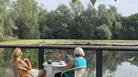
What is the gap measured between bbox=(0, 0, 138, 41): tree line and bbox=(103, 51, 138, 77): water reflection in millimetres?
48087

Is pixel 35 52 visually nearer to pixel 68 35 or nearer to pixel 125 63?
pixel 125 63

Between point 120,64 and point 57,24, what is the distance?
6373 centimetres

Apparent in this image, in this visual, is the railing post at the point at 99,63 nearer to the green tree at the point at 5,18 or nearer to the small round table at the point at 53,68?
the small round table at the point at 53,68

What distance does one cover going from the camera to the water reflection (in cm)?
564

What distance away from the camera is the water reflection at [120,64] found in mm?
5641

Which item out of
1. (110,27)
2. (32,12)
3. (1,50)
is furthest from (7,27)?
(1,50)

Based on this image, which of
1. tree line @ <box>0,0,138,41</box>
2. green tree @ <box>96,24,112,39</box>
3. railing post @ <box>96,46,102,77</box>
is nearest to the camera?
railing post @ <box>96,46,102,77</box>

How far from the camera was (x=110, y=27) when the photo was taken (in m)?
58.8

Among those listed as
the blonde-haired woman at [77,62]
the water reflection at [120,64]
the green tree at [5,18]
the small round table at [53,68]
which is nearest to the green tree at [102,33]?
the green tree at [5,18]

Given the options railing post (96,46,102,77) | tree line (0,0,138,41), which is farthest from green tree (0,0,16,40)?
railing post (96,46,102,77)

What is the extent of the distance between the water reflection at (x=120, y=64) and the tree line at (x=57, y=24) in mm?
48087

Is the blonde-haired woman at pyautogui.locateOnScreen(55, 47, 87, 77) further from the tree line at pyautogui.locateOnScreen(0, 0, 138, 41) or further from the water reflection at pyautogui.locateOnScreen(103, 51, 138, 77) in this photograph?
the tree line at pyautogui.locateOnScreen(0, 0, 138, 41)

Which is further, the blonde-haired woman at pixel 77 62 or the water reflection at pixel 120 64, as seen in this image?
the water reflection at pixel 120 64

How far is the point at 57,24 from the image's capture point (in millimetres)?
69375
